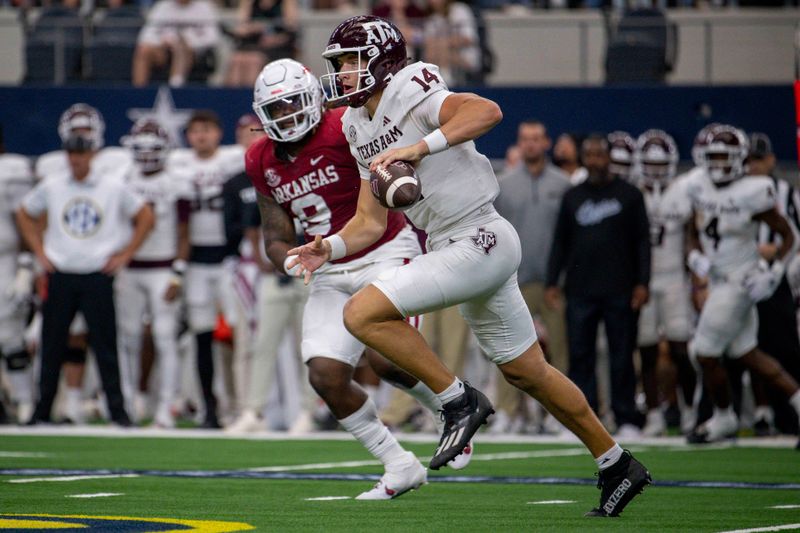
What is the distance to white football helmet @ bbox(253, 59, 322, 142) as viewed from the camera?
7555mm

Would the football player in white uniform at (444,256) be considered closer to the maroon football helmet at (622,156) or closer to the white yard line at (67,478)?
the white yard line at (67,478)

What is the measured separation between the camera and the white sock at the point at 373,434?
7086 mm

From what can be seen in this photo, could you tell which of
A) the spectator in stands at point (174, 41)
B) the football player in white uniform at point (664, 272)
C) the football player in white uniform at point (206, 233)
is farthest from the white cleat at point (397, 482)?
the spectator in stands at point (174, 41)

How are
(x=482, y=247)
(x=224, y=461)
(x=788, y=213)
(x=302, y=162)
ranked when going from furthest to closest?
(x=788, y=213), (x=224, y=461), (x=302, y=162), (x=482, y=247)

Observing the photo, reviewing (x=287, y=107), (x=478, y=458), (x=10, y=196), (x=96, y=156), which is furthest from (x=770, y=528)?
(x=96, y=156)

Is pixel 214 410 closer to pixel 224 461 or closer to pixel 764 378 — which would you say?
pixel 224 461

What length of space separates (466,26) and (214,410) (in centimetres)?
486

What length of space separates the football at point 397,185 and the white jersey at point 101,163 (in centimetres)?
733

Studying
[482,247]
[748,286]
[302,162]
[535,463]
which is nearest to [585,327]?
[748,286]

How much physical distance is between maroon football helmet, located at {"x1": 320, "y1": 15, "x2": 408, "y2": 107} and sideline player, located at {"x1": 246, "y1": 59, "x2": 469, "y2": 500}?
1033 millimetres

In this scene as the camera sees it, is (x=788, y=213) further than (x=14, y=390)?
No

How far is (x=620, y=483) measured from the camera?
625 cm

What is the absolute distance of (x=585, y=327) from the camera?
464 inches

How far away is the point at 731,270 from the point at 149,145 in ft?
16.1
